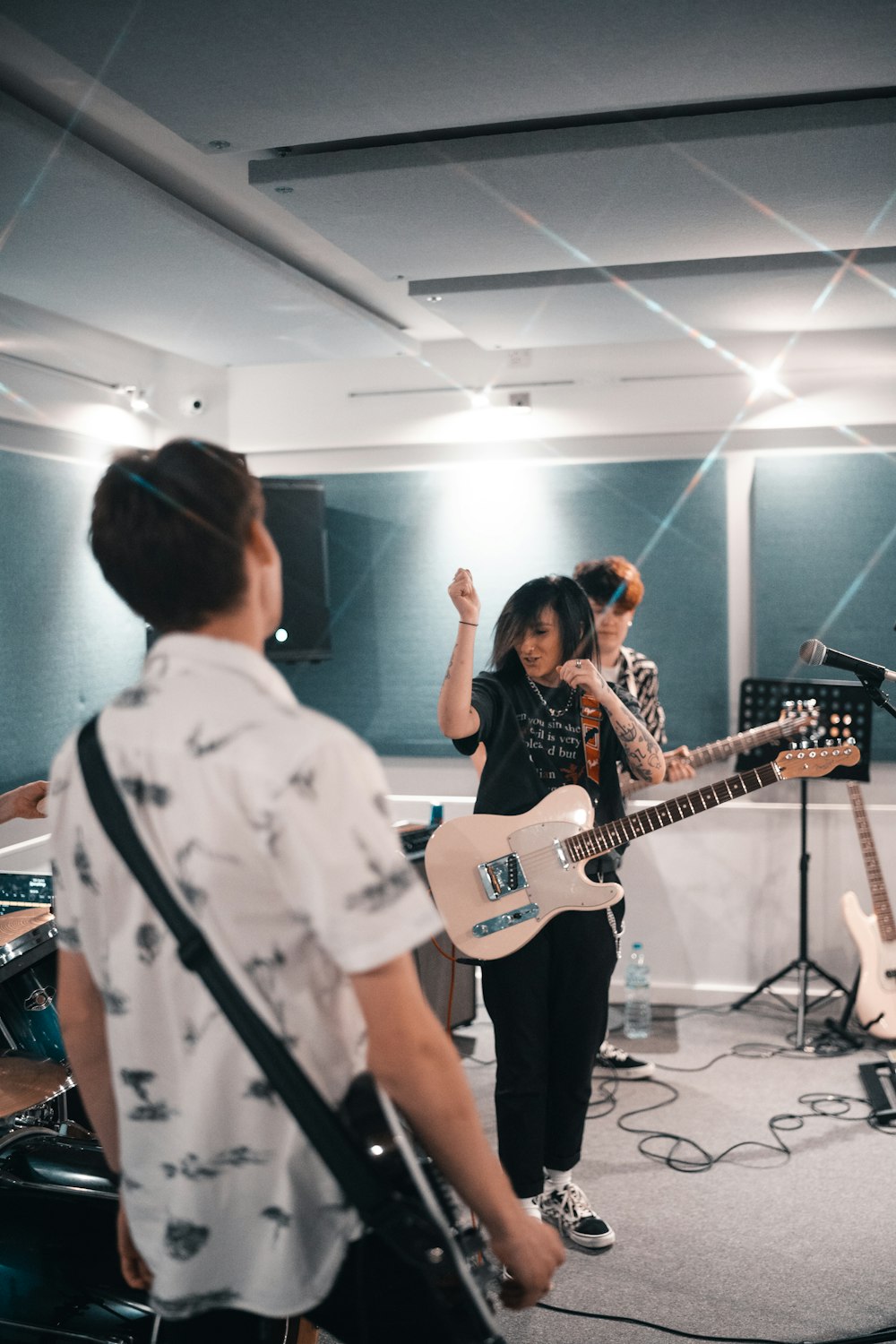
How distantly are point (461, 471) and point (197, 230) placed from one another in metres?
2.10

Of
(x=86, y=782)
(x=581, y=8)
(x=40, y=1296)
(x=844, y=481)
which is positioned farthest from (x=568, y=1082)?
(x=844, y=481)

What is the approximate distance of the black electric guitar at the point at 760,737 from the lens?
4043 mm

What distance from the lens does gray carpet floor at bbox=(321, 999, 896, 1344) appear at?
2.41 metres

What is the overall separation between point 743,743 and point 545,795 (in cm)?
173

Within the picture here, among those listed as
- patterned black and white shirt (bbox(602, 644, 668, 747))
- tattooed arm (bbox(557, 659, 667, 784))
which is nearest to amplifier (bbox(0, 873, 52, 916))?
tattooed arm (bbox(557, 659, 667, 784))

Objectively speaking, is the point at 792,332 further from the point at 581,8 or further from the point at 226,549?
the point at 226,549

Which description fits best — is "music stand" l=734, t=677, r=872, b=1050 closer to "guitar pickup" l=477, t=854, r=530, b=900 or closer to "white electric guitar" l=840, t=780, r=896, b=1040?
"white electric guitar" l=840, t=780, r=896, b=1040

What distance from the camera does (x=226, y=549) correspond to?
1057 millimetres

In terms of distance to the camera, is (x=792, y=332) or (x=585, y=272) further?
(x=792, y=332)

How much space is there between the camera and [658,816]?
2719 millimetres

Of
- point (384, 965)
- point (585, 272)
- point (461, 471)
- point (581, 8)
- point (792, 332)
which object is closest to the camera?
point (384, 965)

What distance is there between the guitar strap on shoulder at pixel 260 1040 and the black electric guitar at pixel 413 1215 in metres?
0.01

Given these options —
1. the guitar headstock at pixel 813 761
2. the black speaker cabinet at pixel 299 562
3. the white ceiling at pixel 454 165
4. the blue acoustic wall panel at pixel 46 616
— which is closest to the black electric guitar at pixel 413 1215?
the white ceiling at pixel 454 165

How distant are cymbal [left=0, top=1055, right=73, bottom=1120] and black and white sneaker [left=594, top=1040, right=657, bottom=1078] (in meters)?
2.12
